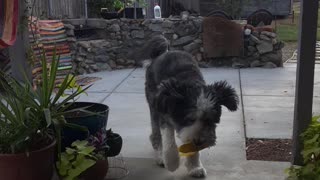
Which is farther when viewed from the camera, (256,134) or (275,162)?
(256,134)

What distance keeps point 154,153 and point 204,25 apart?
5770mm

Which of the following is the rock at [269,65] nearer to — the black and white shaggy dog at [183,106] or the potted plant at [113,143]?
the black and white shaggy dog at [183,106]

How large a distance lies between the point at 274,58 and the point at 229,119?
175 inches

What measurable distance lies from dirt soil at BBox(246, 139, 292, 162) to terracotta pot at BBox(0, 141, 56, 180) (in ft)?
6.38

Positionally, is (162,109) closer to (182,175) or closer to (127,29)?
(182,175)

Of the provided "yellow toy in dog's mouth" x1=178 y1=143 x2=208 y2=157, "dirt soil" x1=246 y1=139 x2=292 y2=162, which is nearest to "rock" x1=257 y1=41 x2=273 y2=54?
"dirt soil" x1=246 y1=139 x2=292 y2=162

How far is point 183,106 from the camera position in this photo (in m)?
3.54

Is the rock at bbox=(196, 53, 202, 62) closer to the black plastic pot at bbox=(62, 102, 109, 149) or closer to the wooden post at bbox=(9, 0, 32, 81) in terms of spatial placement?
the wooden post at bbox=(9, 0, 32, 81)

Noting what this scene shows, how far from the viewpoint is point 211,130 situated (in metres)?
3.56

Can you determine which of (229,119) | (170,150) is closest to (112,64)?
(229,119)

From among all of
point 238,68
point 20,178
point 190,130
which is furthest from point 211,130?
point 238,68

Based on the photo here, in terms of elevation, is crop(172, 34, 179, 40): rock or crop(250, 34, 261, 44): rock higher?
crop(172, 34, 179, 40): rock

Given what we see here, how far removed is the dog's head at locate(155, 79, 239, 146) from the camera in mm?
3473

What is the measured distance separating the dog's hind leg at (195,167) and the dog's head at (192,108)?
44cm
